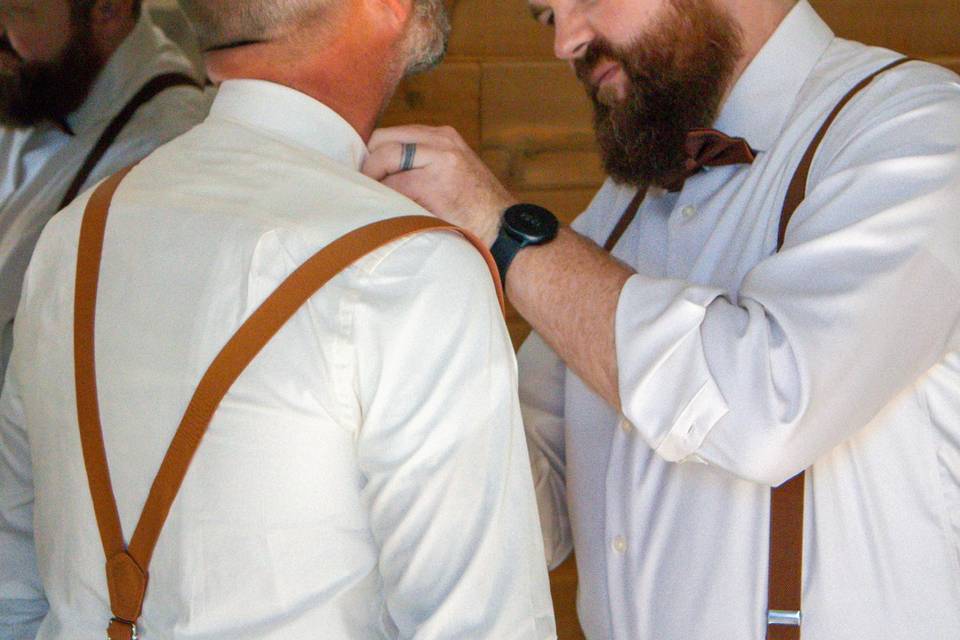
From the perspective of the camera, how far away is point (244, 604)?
0.97 metres

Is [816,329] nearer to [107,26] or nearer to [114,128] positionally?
[114,128]

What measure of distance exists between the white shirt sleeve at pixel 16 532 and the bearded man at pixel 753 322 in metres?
0.48

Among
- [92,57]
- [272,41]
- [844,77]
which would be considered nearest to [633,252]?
[844,77]

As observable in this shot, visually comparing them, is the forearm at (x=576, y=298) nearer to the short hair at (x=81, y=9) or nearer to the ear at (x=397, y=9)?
the ear at (x=397, y=9)

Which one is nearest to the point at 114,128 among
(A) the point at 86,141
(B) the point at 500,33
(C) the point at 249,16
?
(A) the point at 86,141

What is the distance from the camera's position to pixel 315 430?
95 cm

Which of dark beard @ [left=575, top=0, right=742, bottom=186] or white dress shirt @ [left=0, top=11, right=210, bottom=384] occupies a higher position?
dark beard @ [left=575, top=0, right=742, bottom=186]

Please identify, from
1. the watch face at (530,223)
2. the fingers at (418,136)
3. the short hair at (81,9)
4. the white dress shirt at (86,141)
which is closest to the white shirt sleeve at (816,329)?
the watch face at (530,223)

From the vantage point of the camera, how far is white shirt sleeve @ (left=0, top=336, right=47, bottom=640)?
1.23 metres

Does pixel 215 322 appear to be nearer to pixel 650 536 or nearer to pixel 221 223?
pixel 221 223

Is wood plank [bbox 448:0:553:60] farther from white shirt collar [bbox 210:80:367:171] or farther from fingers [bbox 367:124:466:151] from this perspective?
white shirt collar [bbox 210:80:367:171]

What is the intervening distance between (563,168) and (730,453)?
1338 millimetres

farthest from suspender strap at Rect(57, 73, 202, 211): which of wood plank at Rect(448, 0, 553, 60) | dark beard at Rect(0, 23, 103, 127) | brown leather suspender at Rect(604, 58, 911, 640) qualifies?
brown leather suspender at Rect(604, 58, 911, 640)

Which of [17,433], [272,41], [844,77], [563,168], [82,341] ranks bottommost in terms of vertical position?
[563,168]
